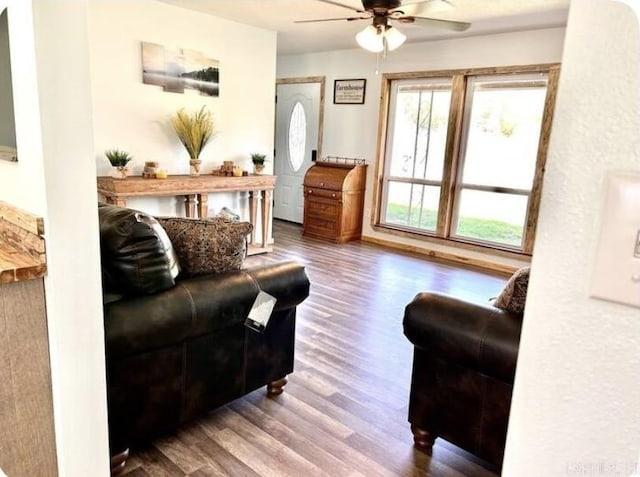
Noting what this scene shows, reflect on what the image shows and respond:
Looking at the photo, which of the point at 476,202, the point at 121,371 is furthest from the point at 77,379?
the point at 476,202

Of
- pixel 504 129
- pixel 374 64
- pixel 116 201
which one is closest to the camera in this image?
pixel 116 201

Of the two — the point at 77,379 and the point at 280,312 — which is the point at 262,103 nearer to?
the point at 280,312

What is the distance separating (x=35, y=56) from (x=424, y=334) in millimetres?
1557

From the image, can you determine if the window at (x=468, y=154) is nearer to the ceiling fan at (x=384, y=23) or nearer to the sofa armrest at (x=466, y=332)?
the ceiling fan at (x=384, y=23)

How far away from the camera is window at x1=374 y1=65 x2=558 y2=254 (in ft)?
15.8

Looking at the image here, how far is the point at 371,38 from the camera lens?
10.2 feet

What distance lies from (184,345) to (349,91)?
4958 millimetres

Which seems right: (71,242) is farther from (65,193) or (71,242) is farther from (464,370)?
(464,370)

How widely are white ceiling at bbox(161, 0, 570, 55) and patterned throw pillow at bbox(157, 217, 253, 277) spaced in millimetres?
1994

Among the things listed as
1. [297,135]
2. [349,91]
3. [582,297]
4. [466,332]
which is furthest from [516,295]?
[297,135]

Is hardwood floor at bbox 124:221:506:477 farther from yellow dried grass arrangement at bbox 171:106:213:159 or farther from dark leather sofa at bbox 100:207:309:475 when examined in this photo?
yellow dried grass arrangement at bbox 171:106:213:159

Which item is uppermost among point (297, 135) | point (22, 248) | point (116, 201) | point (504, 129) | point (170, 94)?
point (170, 94)

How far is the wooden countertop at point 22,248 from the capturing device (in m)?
1.32

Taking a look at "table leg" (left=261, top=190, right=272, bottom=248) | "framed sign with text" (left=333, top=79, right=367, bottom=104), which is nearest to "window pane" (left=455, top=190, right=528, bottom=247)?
"framed sign with text" (left=333, top=79, right=367, bottom=104)
